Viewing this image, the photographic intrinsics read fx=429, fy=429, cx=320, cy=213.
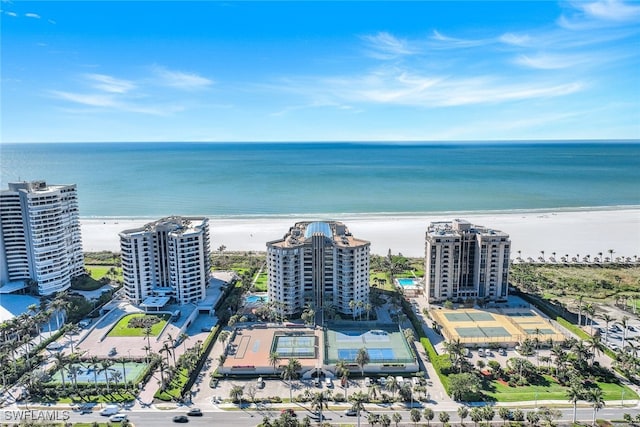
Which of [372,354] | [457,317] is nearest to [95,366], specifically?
[372,354]

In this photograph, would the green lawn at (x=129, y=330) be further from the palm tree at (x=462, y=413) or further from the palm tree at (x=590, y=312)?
the palm tree at (x=590, y=312)

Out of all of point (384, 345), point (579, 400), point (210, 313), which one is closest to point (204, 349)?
point (210, 313)

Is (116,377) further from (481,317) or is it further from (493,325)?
(481,317)

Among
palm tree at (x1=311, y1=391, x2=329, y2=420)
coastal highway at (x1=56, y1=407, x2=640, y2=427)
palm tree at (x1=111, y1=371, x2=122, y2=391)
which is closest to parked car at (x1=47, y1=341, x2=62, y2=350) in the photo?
palm tree at (x1=111, y1=371, x2=122, y2=391)

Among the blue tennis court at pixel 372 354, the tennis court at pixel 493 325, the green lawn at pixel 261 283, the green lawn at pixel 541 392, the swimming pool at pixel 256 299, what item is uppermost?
the green lawn at pixel 261 283

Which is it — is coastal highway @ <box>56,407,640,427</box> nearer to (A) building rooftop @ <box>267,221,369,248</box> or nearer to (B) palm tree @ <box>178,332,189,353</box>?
(B) palm tree @ <box>178,332,189,353</box>

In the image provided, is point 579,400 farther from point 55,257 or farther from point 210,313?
point 55,257

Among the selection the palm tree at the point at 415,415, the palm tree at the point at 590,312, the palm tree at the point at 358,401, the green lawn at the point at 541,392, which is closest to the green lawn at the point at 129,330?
the palm tree at the point at 358,401
